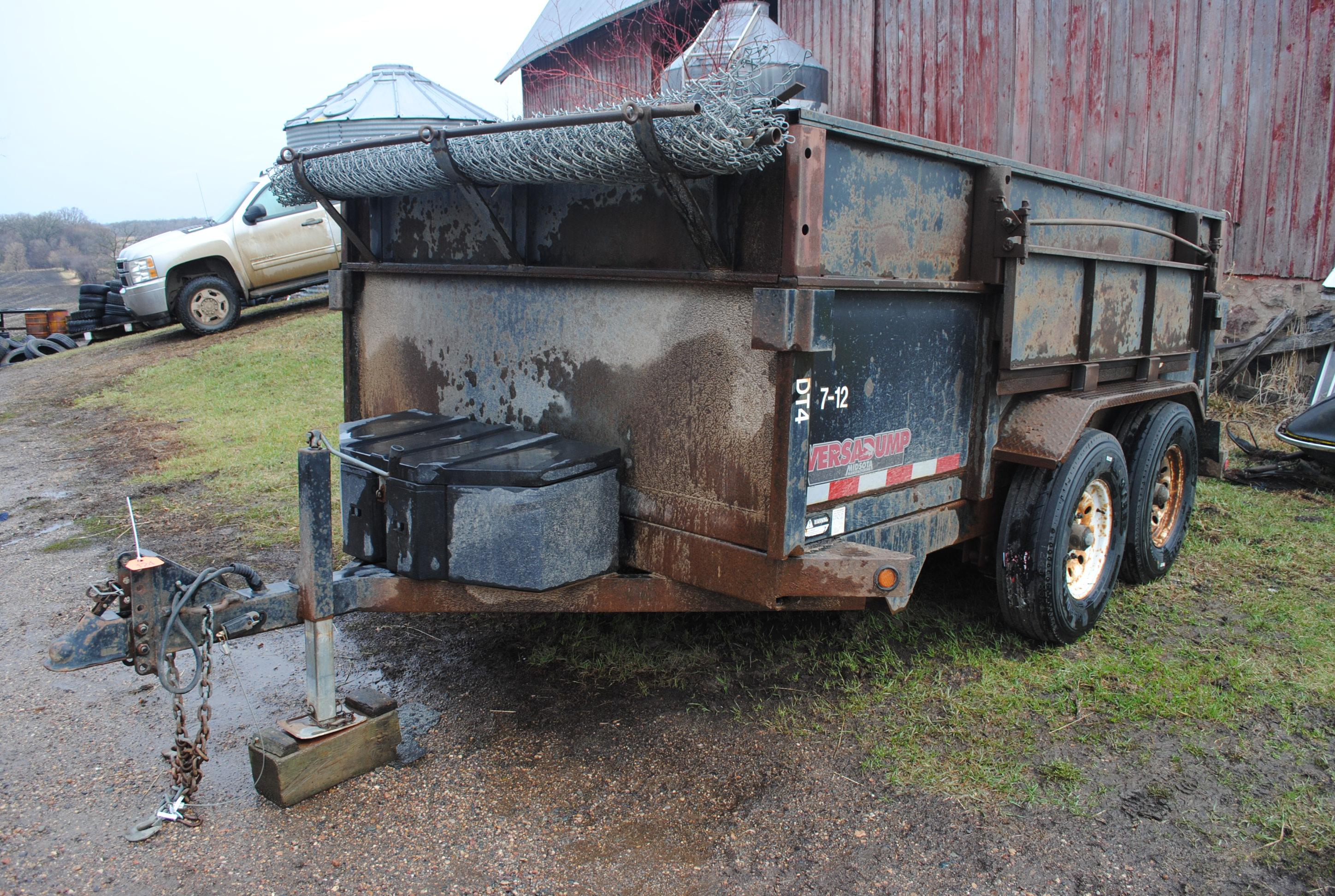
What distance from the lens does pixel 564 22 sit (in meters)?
16.9

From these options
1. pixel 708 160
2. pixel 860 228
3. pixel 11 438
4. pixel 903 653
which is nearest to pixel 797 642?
pixel 903 653

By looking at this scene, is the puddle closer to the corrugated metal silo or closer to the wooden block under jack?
the wooden block under jack

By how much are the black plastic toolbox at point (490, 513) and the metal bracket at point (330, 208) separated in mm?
1234

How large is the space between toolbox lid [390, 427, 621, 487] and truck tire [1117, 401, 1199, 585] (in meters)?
2.74

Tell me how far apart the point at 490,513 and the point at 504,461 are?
7.4 inches

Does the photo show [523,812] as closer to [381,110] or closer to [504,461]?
[504,461]

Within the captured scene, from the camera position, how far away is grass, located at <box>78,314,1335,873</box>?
3.01m

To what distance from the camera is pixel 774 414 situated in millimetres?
2822

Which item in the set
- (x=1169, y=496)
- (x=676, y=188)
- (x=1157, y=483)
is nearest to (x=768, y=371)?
(x=676, y=188)

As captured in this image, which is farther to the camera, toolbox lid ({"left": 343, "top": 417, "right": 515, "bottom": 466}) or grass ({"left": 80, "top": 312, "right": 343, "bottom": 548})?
grass ({"left": 80, "top": 312, "right": 343, "bottom": 548})

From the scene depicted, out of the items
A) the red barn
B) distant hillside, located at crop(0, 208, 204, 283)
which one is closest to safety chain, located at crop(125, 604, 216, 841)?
the red barn

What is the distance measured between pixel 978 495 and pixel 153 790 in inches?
121

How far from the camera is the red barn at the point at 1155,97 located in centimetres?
826

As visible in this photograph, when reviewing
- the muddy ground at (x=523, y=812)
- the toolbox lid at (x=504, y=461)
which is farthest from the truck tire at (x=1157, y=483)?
the toolbox lid at (x=504, y=461)
